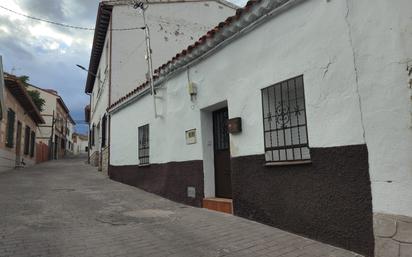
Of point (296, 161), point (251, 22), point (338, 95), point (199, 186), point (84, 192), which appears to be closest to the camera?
point (338, 95)

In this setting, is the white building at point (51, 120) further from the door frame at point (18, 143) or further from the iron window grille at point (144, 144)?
the iron window grille at point (144, 144)

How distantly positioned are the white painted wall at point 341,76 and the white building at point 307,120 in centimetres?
1

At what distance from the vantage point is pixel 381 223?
387cm

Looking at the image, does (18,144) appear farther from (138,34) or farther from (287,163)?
(287,163)

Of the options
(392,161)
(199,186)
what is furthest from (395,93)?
(199,186)

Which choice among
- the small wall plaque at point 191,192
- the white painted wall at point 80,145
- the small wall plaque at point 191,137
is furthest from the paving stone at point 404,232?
the white painted wall at point 80,145

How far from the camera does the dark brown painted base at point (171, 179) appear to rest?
745 centimetres

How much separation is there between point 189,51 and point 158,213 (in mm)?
3291

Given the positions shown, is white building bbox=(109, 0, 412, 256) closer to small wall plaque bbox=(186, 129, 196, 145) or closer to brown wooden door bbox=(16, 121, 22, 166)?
small wall plaque bbox=(186, 129, 196, 145)

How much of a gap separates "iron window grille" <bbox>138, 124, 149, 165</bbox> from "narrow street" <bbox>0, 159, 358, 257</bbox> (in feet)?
6.42

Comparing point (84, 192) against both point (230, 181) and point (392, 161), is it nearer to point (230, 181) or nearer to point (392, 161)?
point (230, 181)

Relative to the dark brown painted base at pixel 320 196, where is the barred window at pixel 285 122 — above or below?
above

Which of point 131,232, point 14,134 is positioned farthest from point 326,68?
point 14,134

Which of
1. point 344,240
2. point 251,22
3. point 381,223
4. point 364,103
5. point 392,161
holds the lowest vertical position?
point 344,240
